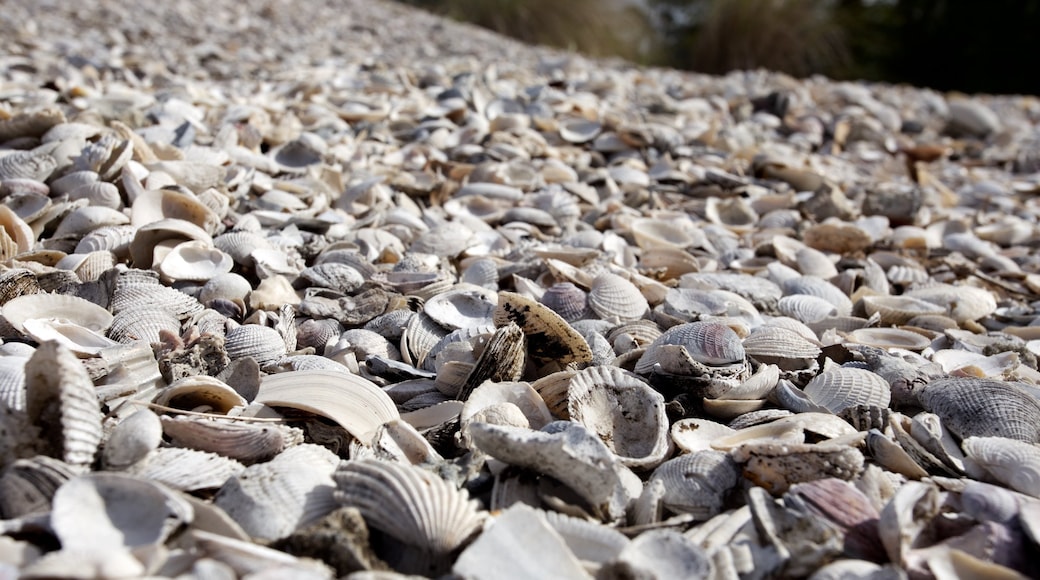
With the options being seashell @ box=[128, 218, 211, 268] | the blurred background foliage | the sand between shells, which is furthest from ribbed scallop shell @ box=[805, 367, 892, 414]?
the blurred background foliage

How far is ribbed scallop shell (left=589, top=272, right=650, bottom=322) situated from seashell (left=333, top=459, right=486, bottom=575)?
3.52 feet

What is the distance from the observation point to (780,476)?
145 cm

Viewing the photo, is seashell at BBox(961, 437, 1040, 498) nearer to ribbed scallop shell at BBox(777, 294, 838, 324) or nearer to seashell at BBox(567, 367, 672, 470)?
seashell at BBox(567, 367, 672, 470)

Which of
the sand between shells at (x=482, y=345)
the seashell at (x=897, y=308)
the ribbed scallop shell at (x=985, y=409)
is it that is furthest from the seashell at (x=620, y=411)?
the seashell at (x=897, y=308)

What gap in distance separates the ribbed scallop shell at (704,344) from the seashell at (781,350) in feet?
0.29

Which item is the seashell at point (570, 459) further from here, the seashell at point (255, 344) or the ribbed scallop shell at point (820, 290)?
the ribbed scallop shell at point (820, 290)

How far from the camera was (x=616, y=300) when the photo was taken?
232 cm

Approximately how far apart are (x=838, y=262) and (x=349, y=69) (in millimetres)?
3549

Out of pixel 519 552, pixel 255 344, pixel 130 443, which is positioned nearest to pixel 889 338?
pixel 519 552

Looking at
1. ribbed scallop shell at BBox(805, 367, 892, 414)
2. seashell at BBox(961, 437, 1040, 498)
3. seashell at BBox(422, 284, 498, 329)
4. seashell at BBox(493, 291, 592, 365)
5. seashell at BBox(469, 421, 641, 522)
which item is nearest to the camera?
seashell at BBox(469, 421, 641, 522)

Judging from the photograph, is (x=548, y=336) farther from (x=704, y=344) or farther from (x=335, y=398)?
(x=335, y=398)

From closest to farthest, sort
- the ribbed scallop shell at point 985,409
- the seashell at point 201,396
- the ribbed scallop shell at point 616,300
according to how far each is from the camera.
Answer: the seashell at point 201,396 < the ribbed scallop shell at point 985,409 < the ribbed scallop shell at point 616,300

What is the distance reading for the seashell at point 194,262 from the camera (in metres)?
2.21

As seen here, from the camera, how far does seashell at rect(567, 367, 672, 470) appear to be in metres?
1.63
